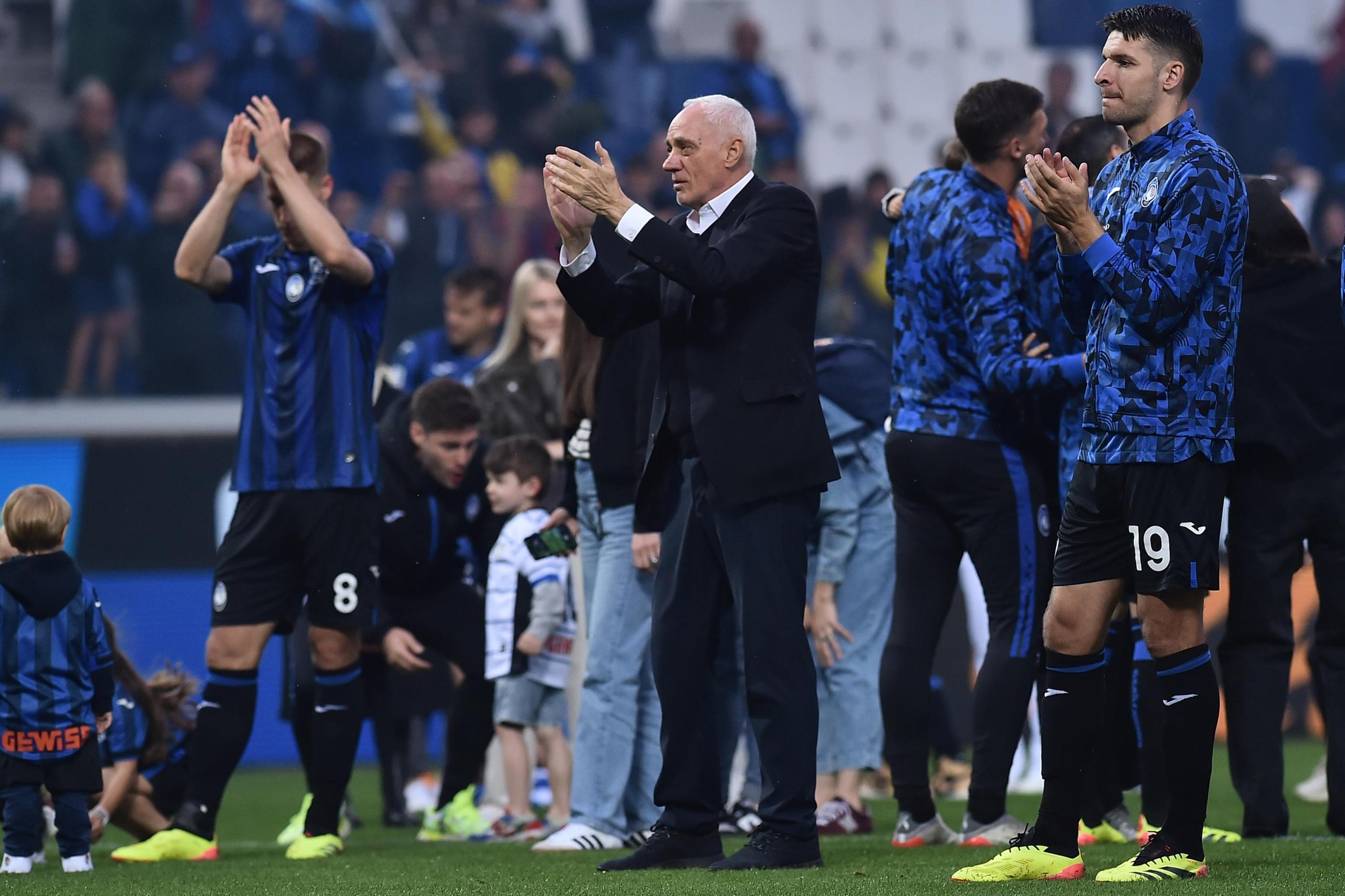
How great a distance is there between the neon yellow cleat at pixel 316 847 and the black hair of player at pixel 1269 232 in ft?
10.9

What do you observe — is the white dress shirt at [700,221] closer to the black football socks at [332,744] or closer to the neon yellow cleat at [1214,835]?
the black football socks at [332,744]

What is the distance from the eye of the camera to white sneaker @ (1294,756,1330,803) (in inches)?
286

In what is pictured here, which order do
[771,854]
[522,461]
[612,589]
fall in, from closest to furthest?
[771,854] < [612,589] < [522,461]

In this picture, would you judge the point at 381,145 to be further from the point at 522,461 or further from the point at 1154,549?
the point at 1154,549

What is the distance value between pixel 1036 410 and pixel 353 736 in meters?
2.35

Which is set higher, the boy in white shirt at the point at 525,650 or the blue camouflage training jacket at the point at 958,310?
→ the blue camouflage training jacket at the point at 958,310

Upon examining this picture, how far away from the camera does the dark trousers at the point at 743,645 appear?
4.39m

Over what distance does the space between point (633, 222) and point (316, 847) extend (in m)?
2.33

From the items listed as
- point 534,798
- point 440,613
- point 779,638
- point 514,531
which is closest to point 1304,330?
point 779,638

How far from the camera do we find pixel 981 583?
16.9 ft

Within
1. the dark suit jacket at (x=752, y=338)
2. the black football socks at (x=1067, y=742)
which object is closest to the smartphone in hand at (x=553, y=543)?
the dark suit jacket at (x=752, y=338)

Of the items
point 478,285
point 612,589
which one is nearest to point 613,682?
point 612,589

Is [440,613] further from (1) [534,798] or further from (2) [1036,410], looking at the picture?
(2) [1036,410]

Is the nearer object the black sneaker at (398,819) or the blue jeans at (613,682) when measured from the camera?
the blue jeans at (613,682)
